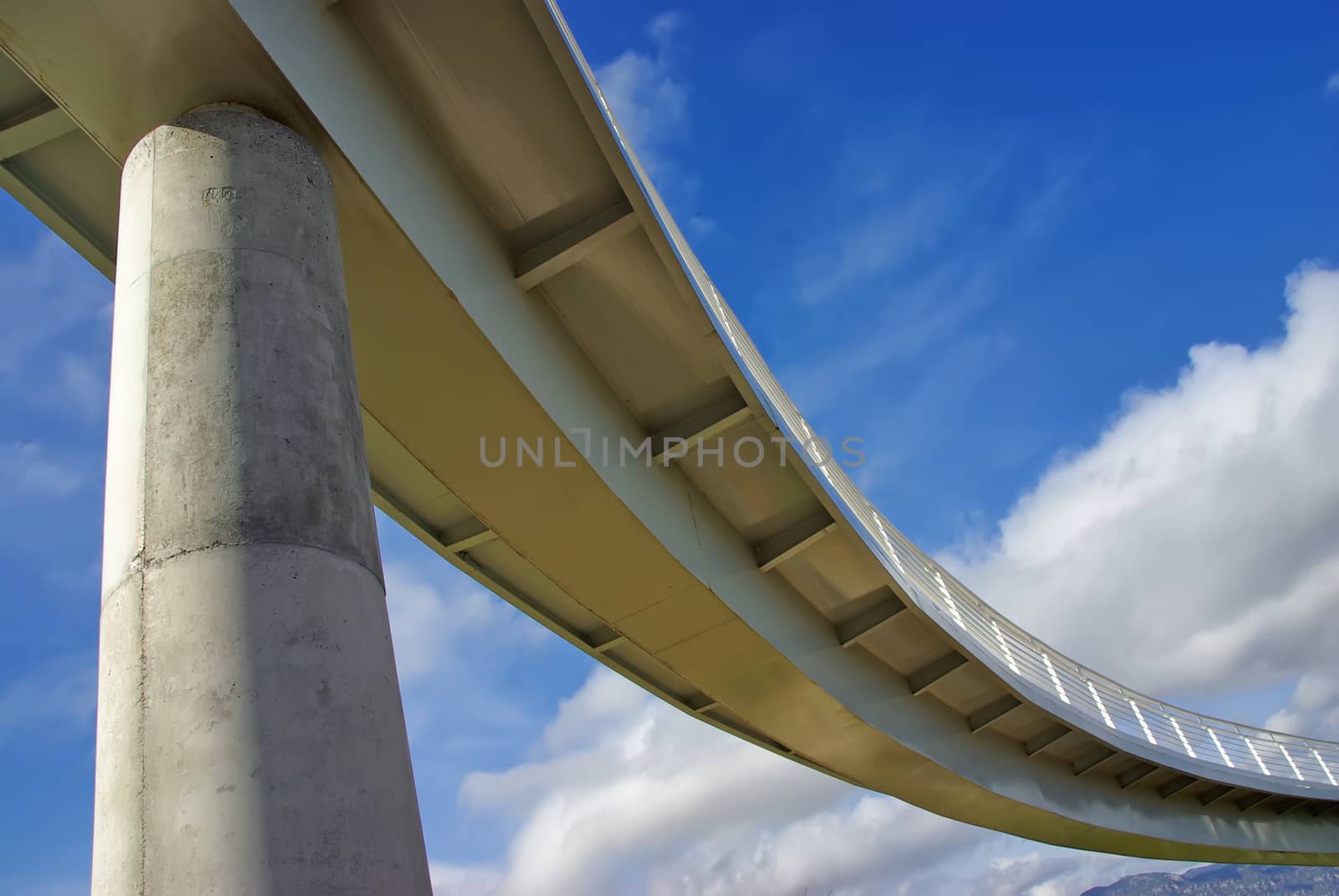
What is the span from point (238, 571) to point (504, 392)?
3641 millimetres

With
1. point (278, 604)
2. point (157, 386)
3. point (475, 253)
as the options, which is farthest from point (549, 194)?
point (278, 604)

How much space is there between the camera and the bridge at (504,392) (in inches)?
161

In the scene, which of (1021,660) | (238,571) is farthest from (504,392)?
(1021,660)

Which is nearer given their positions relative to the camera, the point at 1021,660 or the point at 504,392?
the point at 504,392

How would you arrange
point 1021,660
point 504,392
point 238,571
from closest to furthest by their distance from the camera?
point 238,571 < point 504,392 < point 1021,660

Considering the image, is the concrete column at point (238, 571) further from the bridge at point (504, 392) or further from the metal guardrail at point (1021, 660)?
the metal guardrail at point (1021, 660)

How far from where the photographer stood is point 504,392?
7.16 m

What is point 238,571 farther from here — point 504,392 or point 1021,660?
point 1021,660

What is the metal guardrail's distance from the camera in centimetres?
882

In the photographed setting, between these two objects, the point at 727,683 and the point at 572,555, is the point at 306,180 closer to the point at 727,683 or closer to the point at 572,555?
the point at 572,555

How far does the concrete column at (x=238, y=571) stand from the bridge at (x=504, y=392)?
0.9 inches

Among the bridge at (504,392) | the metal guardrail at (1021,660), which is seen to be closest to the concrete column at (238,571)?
the bridge at (504,392)

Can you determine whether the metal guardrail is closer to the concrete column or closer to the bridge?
the bridge

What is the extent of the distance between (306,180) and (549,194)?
2.51 m
